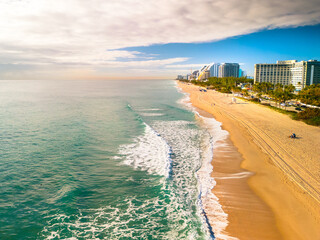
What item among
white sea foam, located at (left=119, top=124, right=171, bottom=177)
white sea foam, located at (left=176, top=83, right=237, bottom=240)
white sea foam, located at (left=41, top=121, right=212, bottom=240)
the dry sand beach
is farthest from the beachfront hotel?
white sea foam, located at (left=41, top=121, right=212, bottom=240)

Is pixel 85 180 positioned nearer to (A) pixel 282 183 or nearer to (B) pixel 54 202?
(B) pixel 54 202

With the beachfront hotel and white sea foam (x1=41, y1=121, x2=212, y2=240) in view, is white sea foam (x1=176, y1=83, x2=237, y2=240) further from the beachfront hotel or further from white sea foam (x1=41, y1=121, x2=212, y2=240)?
the beachfront hotel

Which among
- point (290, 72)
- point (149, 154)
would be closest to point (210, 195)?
point (149, 154)

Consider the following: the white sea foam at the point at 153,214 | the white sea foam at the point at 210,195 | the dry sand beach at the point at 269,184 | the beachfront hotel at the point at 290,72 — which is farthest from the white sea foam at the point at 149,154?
the beachfront hotel at the point at 290,72

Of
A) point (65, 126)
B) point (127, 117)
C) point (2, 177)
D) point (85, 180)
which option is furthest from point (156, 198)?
point (127, 117)

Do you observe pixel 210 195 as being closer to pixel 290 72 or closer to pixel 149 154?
pixel 149 154

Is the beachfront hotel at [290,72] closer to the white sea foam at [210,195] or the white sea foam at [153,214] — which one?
the white sea foam at [210,195]

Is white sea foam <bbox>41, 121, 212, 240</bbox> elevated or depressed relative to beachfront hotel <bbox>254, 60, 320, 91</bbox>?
depressed
